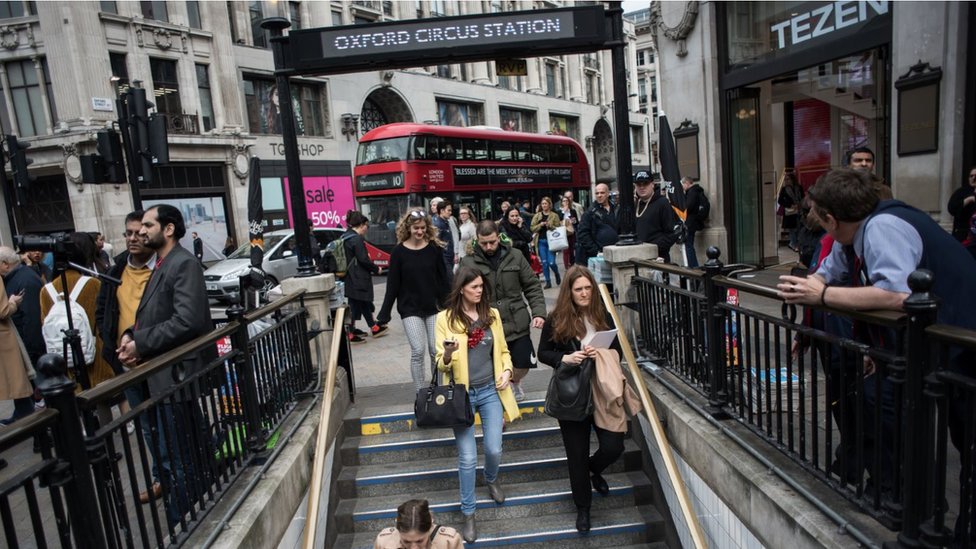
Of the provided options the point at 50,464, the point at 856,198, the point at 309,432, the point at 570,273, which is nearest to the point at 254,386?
the point at 309,432

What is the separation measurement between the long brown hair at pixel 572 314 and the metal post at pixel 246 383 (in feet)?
7.12

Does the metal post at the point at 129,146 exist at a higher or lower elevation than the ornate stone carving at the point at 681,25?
lower

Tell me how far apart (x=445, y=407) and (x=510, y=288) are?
5.09 feet

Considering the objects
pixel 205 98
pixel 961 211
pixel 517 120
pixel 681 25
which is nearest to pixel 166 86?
pixel 205 98

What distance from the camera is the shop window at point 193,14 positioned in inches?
957

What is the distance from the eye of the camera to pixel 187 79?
23.8 metres

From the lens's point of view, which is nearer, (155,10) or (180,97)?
(155,10)

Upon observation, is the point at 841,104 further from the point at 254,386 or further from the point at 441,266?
the point at 254,386

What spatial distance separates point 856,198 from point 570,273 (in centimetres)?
203

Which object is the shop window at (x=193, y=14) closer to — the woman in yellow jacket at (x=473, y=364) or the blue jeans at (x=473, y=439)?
the woman in yellow jacket at (x=473, y=364)

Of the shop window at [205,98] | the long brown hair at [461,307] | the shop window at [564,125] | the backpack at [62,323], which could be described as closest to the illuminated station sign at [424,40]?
the long brown hair at [461,307]

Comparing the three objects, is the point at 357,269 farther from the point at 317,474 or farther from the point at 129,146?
→ the point at 317,474

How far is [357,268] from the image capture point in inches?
341

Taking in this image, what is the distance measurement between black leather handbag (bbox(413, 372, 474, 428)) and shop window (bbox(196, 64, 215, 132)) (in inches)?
941
